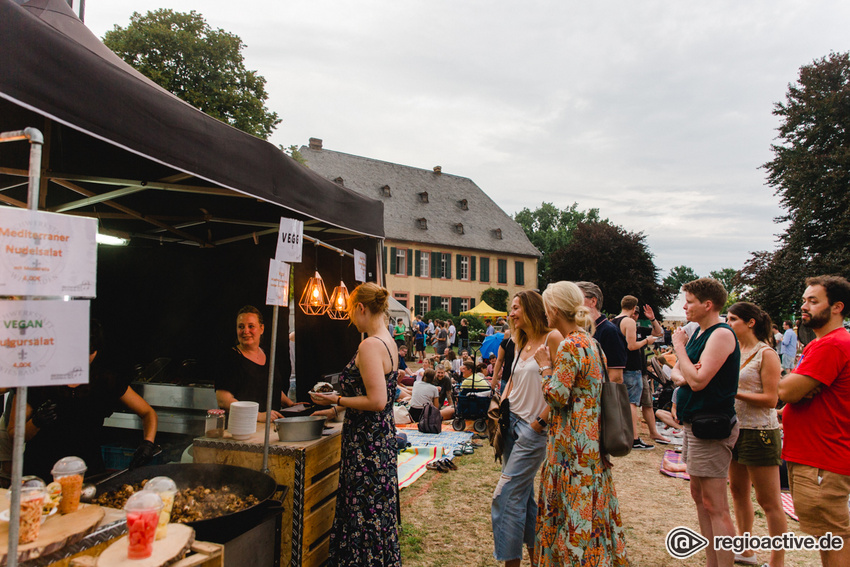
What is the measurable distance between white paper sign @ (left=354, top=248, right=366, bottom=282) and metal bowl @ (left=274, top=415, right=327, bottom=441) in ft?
8.62

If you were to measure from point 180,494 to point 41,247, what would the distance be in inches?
63.0

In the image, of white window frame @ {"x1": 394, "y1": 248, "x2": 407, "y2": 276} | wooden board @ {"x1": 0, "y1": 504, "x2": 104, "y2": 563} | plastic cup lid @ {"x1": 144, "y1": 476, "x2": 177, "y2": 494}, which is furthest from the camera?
white window frame @ {"x1": 394, "y1": 248, "x2": 407, "y2": 276}

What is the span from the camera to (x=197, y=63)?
1845 centimetres

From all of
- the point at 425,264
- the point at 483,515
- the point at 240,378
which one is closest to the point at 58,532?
the point at 240,378

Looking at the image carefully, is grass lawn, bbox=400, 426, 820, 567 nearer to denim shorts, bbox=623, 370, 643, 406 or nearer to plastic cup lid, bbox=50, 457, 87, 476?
denim shorts, bbox=623, 370, 643, 406

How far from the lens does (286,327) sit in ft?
21.4

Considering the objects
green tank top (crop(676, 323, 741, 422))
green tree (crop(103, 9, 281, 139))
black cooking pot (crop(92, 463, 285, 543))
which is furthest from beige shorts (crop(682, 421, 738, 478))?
green tree (crop(103, 9, 281, 139))

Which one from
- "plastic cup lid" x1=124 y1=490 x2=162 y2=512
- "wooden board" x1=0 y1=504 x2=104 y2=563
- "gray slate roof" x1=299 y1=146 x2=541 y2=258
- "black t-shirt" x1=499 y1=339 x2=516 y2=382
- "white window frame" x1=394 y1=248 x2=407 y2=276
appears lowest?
"wooden board" x1=0 y1=504 x2=104 y2=563

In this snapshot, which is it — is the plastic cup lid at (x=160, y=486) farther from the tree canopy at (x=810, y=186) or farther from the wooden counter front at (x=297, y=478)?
the tree canopy at (x=810, y=186)

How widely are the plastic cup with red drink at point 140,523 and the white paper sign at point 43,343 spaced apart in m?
0.45

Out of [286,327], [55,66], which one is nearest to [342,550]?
[55,66]

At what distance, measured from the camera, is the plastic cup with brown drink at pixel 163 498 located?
1.76m

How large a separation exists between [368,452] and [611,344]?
341cm

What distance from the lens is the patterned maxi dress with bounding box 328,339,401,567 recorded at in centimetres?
296
